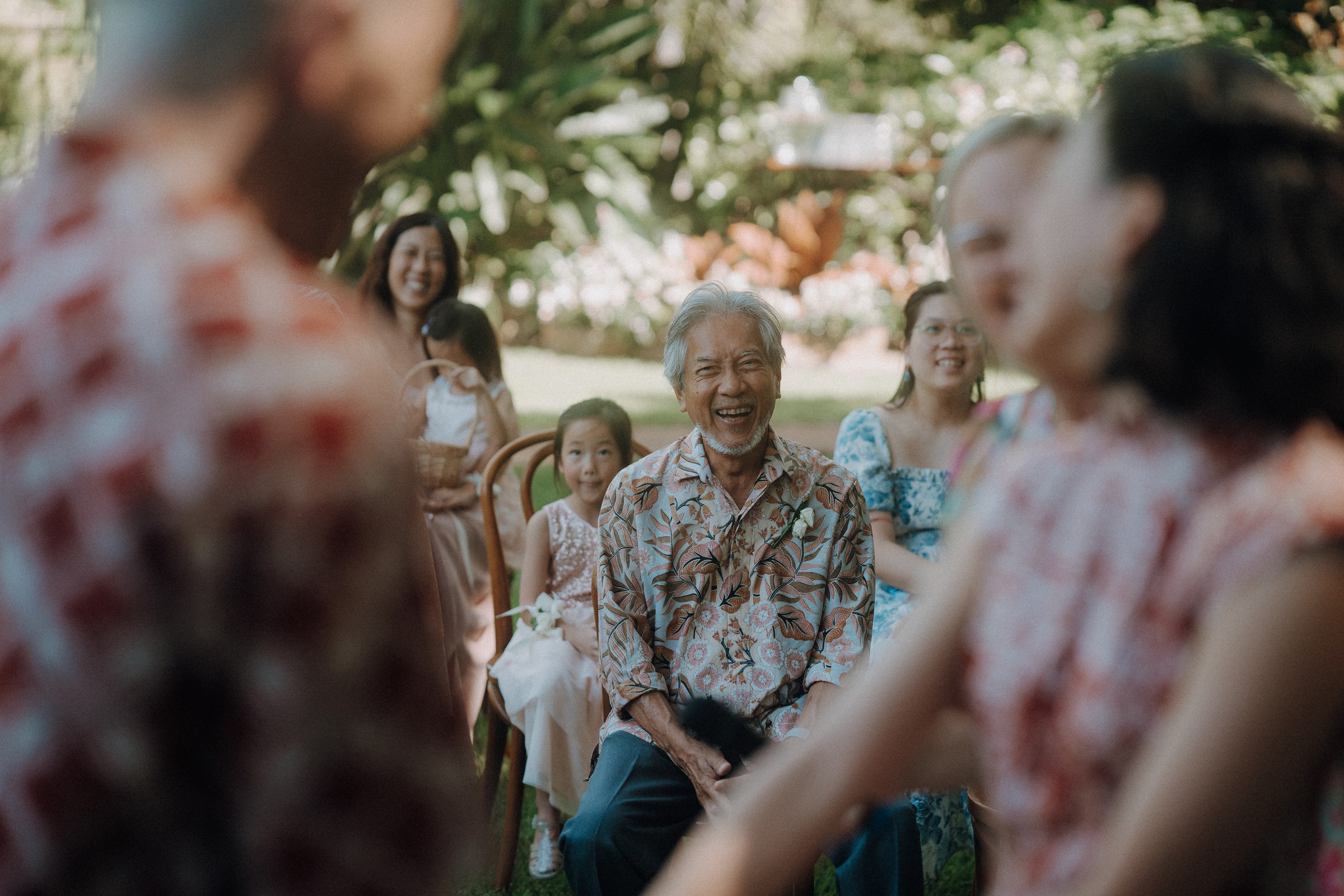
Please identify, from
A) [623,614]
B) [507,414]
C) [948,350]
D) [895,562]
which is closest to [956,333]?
[948,350]

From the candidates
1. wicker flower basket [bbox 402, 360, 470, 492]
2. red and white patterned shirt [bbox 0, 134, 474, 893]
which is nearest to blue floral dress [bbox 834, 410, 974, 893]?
wicker flower basket [bbox 402, 360, 470, 492]

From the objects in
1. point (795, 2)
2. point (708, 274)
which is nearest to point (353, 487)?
point (708, 274)

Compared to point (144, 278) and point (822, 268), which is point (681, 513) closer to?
point (144, 278)

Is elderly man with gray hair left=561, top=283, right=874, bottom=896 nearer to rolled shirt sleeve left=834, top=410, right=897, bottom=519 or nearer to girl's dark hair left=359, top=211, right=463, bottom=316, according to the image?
rolled shirt sleeve left=834, top=410, right=897, bottom=519

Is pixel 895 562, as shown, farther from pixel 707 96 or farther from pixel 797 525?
pixel 707 96

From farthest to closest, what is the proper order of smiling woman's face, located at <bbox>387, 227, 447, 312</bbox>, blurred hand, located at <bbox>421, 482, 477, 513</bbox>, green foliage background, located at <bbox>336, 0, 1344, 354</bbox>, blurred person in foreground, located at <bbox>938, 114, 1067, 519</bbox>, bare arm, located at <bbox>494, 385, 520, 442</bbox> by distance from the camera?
green foliage background, located at <bbox>336, 0, 1344, 354</bbox>, smiling woman's face, located at <bbox>387, 227, 447, 312</bbox>, bare arm, located at <bbox>494, 385, 520, 442</bbox>, blurred hand, located at <bbox>421, 482, 477, 513</bbox>, blurred person in foreground, located at <bbox>938, 114, 1067, 519</bbox>

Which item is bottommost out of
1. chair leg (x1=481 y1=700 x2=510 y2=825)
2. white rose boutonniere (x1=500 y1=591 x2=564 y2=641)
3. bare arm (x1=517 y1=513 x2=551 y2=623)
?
chair leg (x1=481 y1=700 x2=510 y2=825)

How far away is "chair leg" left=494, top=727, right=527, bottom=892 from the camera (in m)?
3.36

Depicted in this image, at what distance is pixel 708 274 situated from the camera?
1237cm

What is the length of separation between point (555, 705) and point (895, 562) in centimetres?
107

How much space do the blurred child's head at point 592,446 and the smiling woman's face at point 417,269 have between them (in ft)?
4.05

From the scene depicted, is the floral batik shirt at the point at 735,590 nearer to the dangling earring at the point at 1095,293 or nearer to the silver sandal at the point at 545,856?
the silver sandal at the point at 545,856

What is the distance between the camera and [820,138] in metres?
13.3

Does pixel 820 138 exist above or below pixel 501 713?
above
